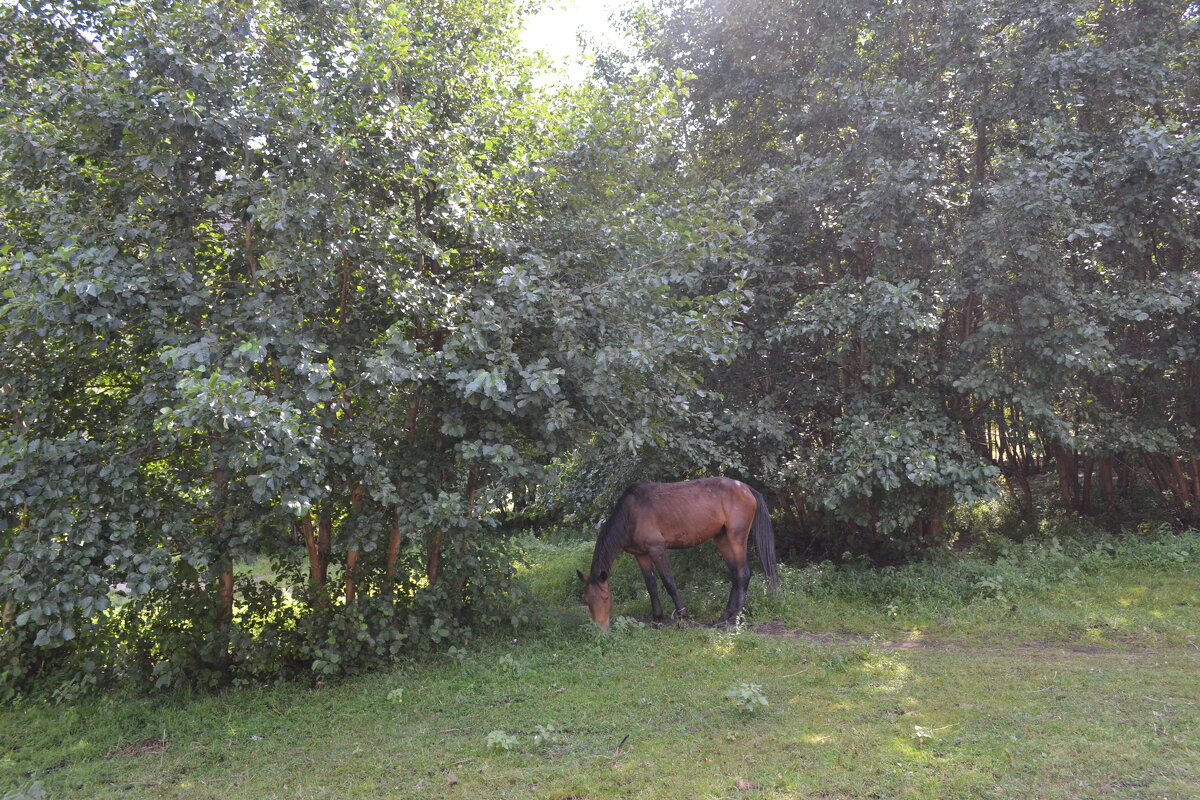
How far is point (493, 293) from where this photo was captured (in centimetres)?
662

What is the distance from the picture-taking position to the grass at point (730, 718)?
4.77 meters

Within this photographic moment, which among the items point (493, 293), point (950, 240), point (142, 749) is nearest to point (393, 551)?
point (142, 749)

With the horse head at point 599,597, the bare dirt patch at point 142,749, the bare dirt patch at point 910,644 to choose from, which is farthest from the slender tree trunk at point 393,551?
the bare dirt patch at point 910,644

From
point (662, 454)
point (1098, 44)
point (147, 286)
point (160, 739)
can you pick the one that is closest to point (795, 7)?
point (1098, 44)

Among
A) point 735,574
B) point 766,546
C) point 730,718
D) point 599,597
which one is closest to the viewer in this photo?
point 730,718

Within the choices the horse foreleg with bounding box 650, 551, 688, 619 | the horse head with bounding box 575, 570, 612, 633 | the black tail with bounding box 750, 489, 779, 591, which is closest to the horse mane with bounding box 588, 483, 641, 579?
the horse head with bounding box 575, 570, 612, 633

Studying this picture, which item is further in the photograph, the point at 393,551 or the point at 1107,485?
the point at 1107,485

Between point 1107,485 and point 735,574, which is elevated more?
point 1107,485

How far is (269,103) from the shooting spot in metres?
5.86

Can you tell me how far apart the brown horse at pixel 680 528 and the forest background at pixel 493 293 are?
0.64m

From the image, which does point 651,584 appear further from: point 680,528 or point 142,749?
point 142,749

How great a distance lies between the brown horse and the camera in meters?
8.83

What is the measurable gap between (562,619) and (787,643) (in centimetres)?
275

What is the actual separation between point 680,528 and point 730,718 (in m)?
3.29
